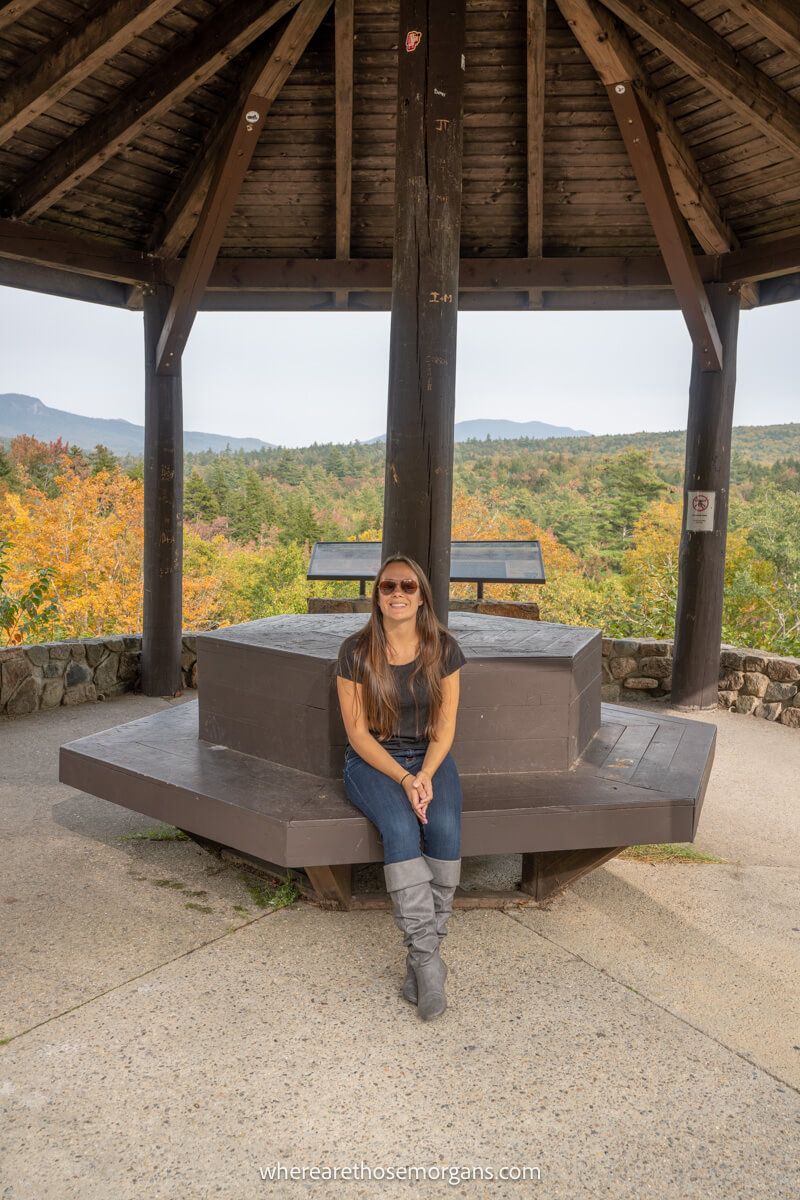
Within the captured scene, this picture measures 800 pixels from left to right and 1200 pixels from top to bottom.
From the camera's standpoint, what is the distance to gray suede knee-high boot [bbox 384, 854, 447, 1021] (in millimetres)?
2531

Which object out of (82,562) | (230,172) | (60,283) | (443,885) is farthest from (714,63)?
(82,562)

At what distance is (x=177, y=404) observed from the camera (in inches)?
264

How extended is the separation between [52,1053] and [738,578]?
778 inches

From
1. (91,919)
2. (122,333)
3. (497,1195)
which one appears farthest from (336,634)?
(122,333)

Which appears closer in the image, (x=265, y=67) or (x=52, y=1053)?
(x=52, y=1053)

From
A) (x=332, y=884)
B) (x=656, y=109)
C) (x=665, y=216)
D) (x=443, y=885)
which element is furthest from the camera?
(x=656, y=109)

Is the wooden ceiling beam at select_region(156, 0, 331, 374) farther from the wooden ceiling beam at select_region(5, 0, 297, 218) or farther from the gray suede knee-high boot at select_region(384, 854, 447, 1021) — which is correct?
the gray suede knee-high boot at select_region(384, 854, 447, 1021)

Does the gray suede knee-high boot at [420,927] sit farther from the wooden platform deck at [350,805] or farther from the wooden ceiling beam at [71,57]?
the wooden ceiling beam at [71,57]

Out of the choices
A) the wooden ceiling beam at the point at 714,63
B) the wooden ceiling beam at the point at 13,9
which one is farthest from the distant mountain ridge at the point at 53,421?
the wooden ceiling beam at the point at 714,63

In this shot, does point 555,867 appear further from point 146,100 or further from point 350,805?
point 146,100

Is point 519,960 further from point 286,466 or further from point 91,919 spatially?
point 286,466

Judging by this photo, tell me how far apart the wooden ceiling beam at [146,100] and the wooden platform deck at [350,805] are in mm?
3601

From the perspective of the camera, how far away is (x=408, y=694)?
113 inches

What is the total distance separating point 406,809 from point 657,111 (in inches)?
187
